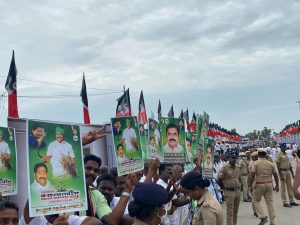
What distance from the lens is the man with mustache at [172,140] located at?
21.6 feet

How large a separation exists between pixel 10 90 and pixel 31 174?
287 inches

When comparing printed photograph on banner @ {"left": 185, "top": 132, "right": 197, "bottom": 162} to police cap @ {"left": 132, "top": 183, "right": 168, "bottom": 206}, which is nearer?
police cap @ {"left": 132, "top": 183, "right": 168, "bottom": 206}

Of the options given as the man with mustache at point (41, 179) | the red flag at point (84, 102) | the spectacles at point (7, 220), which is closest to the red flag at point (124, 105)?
the red flag at point (84, 102)

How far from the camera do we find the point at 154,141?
21.8ft

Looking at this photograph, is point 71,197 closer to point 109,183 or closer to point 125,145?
point 109,183

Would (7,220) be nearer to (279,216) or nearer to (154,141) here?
(154,141)

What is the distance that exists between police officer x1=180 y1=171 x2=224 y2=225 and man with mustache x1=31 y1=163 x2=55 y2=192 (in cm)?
174

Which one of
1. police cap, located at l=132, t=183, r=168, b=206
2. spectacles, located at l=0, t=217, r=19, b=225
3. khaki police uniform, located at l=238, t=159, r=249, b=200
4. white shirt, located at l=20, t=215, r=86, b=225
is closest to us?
police cap, located at l=132, t=183, r=168, b=206

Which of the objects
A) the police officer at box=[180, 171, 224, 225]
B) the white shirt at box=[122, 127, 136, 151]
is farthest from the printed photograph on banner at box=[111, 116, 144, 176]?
the police officer at box=[180, 171, 224, 225]

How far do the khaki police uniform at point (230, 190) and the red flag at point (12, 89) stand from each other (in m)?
4.90

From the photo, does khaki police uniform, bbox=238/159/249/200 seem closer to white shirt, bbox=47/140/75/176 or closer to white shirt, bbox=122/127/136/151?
white shirt, bbox=122/127/136/151

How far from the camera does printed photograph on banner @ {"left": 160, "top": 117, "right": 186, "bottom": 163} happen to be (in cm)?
654

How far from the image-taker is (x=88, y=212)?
12.0 feet

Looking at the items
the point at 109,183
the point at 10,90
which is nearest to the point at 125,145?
the point at 109,183
